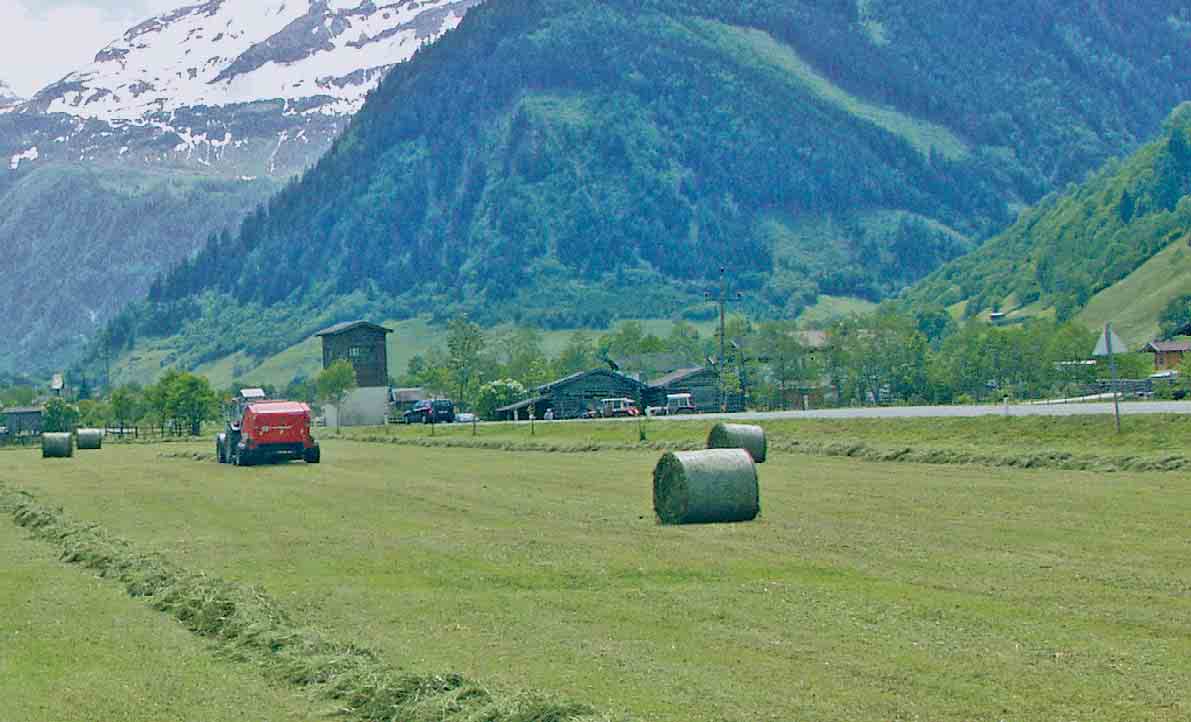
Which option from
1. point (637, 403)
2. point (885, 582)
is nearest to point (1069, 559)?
point (885, 582)

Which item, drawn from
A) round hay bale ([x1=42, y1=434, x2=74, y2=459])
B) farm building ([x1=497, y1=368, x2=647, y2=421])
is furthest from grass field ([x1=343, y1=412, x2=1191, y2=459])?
farm building ([x1=497, y1=368, x2=647, y2=421])

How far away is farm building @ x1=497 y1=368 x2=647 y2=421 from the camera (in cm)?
18838

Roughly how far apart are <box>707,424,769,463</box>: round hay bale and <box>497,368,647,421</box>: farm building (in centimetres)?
11937

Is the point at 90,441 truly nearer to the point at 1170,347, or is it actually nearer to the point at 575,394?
the point at 575,394

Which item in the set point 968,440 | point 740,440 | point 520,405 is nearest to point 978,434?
point 968,440

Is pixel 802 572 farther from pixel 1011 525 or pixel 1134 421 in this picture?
pixel 1134 421

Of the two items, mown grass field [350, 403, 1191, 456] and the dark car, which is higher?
the dark car

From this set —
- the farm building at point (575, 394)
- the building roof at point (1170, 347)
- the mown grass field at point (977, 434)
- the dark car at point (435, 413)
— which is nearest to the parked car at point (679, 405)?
the farm building at point (575, 394)

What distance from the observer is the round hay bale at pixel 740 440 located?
6575 centimetres

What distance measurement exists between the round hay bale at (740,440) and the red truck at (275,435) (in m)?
22.2

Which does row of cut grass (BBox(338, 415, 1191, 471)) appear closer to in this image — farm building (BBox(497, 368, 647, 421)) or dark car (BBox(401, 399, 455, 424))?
dark car (BBox(401, 399, 455, 424))

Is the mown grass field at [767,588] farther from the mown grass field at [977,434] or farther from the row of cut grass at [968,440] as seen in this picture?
the mown grass field at [977,434]

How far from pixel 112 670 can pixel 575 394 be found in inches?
6678

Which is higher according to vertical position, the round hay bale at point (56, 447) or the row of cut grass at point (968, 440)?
the round hay bale at point (56, 447)
